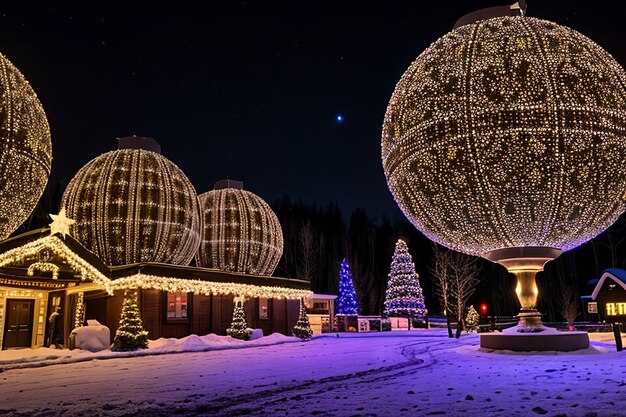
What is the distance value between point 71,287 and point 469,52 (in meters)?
17.1

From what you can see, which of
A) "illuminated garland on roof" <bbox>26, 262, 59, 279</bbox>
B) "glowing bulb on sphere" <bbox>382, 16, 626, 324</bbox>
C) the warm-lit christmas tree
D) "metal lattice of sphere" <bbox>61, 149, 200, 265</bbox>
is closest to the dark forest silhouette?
the warm-lit christmas tree

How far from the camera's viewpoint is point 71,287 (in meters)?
20.6

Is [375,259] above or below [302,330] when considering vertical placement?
above

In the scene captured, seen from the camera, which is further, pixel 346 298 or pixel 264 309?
pixel 346 298

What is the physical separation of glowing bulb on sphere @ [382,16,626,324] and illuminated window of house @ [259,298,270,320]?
15772mm

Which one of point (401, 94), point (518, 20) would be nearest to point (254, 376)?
point (401, 94)

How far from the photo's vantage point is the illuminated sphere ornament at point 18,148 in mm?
14125

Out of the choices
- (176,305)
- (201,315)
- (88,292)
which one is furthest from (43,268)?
(201,315)

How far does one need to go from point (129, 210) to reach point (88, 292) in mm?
3932

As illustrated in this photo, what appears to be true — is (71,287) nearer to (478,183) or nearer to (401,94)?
(401,94)

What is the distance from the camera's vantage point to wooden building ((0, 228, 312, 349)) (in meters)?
17.4

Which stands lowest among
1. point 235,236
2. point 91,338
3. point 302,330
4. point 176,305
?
point 302,330

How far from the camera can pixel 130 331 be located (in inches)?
719

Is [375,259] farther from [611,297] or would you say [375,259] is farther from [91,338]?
[91,338]
